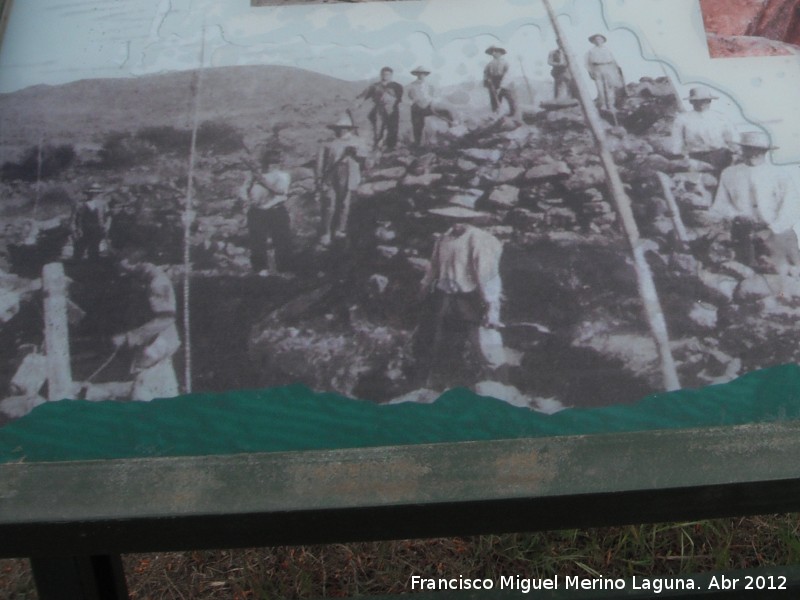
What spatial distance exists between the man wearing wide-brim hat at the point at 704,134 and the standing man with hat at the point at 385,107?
466 millimetres

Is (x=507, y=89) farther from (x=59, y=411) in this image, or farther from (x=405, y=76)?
(x=59, y=411)

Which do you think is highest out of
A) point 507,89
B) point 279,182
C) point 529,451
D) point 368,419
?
point 507,89

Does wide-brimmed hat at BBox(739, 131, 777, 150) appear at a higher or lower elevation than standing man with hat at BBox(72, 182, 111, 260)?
higher

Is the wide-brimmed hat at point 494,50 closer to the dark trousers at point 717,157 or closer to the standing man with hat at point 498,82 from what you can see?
the standing man with hat at point 498,82

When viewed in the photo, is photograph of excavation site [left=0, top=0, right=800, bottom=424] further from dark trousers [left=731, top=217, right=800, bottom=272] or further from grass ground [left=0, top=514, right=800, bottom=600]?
grass ground [left=0, top=514, right=800, bottom=600]

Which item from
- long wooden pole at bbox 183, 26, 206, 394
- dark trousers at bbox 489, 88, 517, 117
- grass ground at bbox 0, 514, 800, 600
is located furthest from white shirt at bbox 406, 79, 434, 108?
grass ground at bbox 0, 514, 800, 600

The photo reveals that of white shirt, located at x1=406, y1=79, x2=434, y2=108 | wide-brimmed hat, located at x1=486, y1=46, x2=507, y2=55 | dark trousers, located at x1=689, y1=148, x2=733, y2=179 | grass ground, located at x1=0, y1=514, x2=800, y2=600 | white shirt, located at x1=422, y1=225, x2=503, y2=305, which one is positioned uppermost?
wide-brimmed hat, located at x1=486, y1=46, x2=507, y2=55

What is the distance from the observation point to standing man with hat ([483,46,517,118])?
148 centimetres

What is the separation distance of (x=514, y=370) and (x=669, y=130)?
1.73 ft

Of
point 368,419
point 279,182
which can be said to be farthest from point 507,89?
point 368,419

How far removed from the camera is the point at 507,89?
1492 mm

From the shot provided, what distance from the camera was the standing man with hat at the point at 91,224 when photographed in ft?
4.41

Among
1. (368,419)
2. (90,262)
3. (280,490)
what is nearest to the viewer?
(280,490)

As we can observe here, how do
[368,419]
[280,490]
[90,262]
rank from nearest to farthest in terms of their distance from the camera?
1. [280,490]
2. [368,419]
3. [90,262]
